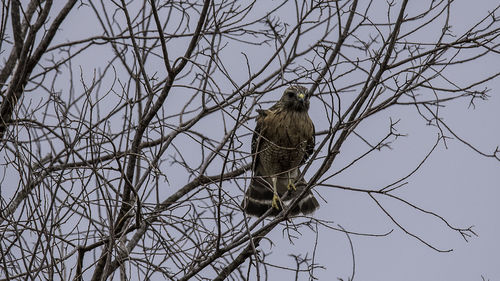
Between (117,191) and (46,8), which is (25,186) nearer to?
(117,191)

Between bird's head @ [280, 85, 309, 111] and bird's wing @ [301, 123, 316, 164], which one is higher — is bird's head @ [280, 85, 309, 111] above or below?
above

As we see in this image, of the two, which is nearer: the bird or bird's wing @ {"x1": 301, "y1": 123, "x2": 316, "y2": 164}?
the bird

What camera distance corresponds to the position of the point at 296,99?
6910mm

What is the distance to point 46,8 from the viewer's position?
5605mm

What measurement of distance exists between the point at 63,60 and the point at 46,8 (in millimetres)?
805

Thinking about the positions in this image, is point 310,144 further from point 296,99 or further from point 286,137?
point 296,99

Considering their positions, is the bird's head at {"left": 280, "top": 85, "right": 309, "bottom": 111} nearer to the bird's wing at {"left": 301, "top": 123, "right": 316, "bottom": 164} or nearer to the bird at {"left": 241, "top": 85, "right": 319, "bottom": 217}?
the bird at {"left": 241, "top": 85, "right": 319, "bottom": 217}

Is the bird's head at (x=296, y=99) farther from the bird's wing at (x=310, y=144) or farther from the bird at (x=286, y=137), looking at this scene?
the bird's wing at (x=310, y=144)

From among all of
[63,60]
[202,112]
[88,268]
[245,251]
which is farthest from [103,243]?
[63,60]

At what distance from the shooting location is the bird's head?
6.83 meters

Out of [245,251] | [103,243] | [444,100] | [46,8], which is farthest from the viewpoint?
[46,8]

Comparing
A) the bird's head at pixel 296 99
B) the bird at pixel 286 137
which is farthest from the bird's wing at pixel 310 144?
the bird's head at pixel 296 99

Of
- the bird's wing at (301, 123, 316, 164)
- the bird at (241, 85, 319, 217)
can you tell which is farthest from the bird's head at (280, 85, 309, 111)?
the bird's wing at (301, 123, 316, 164)

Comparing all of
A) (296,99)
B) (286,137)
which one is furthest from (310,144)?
(296,99)
